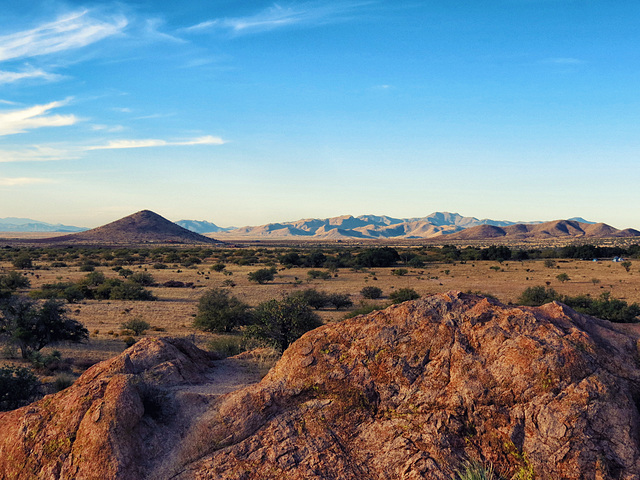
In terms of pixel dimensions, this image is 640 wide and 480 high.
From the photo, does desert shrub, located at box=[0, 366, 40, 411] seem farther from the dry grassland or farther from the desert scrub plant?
the desert scrub plant

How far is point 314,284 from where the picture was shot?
1695 inches

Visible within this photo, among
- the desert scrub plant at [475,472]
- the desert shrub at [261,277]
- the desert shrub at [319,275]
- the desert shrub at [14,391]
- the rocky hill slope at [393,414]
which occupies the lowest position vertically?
the desert shrub at [319,275]

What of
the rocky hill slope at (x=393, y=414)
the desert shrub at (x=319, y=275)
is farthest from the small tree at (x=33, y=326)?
the desert shrub at (x=319, y=275)

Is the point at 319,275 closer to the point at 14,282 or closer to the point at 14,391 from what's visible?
the point at 14,282

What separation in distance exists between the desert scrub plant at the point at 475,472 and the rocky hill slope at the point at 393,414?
3.7 inches

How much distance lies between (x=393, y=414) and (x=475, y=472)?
1442 mm

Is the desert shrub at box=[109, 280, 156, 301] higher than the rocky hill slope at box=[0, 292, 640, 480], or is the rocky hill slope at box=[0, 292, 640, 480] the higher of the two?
the rocky hill slope at box=[0, 292, 640, 480]

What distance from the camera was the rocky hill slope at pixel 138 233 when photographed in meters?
159

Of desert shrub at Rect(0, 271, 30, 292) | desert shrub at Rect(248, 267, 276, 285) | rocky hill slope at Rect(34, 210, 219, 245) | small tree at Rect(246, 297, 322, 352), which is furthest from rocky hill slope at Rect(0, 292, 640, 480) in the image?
rocky hill slope at Rect(34, 210, 219, 245)

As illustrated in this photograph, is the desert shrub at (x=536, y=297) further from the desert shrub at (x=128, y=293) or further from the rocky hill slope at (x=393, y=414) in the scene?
the desert shrub at (x=128, y=293)

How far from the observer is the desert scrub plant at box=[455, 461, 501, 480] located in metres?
5.92

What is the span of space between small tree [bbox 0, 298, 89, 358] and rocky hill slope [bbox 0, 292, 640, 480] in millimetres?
11419

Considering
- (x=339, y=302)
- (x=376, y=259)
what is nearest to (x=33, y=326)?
(x=339, y=302)

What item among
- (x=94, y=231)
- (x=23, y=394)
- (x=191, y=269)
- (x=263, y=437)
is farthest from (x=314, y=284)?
(x=94, y=231)
